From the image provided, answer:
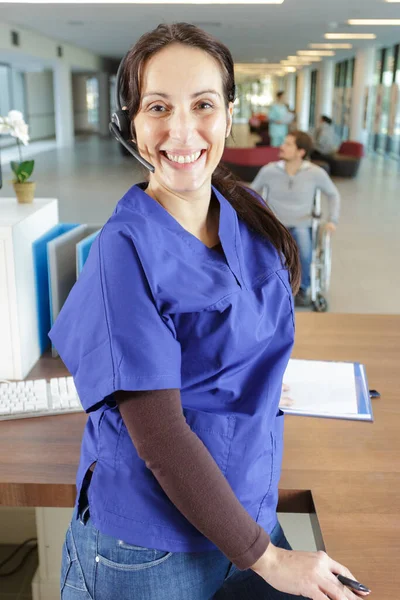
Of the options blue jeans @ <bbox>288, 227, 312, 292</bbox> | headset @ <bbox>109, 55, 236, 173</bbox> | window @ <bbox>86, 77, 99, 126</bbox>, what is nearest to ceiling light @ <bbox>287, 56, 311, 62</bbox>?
window @ <bbox>86, 77, 99, 126</bbox>

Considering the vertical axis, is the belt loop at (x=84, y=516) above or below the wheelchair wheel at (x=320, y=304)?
above

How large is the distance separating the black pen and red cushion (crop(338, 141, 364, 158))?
14097 mm

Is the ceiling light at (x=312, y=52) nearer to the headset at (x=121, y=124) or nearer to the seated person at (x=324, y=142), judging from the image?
the seated person at (x=324, y=142)

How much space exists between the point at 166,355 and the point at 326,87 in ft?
85.1

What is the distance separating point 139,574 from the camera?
3.31 ft

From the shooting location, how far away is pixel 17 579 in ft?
8.07

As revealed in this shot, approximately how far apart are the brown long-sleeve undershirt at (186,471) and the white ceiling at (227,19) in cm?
865

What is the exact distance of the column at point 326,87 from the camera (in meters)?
24.7

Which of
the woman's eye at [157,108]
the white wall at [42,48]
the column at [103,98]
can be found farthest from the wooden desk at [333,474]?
the column at [103,98]

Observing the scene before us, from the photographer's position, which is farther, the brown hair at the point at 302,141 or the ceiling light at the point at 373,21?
the ceiling light at the point at 373,21

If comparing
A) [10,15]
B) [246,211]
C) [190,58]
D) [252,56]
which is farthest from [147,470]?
[252,56]

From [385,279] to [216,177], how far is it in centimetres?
514

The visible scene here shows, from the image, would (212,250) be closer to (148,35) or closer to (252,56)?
(148,35)

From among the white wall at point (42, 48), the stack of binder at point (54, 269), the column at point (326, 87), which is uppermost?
the white wall at point (42, 48)
